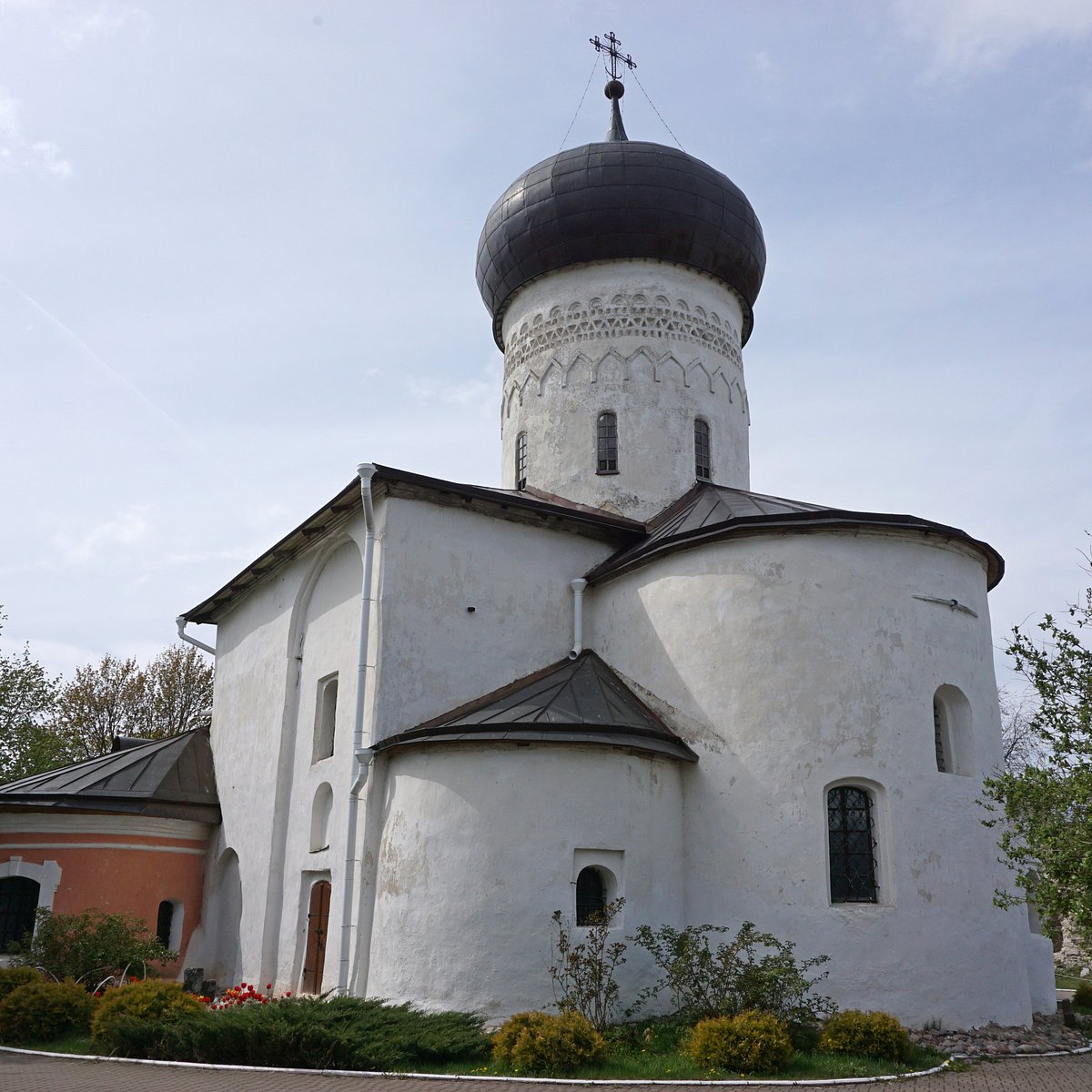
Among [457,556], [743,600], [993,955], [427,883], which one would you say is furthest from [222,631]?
[993,955]

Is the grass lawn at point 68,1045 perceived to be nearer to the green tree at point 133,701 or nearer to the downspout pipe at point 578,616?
the downspout pipe at point 578,616

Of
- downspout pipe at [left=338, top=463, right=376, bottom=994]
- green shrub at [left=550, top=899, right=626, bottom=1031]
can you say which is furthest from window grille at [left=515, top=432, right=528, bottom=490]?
green shrub at [left=550, top=899, right=626, bottom=1031]

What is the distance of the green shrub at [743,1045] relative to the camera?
880 centimetres

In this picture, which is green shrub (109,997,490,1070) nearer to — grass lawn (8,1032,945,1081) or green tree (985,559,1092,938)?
grass lawn (8,1032,945,1081)

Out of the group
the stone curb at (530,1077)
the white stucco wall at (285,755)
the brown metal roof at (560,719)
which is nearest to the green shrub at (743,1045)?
the stone curb at (530,1077)

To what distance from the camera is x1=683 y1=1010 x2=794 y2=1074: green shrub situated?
28.9 ft

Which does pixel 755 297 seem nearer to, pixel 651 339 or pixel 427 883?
pixel 651 339

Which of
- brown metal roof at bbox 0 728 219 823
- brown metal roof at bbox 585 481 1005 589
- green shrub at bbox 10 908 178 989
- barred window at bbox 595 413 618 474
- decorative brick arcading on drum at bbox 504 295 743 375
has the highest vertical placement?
decorative brick arcading on drum at bbox 504 295 743 375

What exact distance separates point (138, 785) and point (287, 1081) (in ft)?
27.1

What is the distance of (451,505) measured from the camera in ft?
44.6

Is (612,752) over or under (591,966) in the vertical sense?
over

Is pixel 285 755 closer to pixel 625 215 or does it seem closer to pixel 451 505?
pixel 451 505

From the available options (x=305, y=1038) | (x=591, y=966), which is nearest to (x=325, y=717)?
(x=591, y=966)

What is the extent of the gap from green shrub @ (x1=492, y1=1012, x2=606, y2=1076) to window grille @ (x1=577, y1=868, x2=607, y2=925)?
186cm
